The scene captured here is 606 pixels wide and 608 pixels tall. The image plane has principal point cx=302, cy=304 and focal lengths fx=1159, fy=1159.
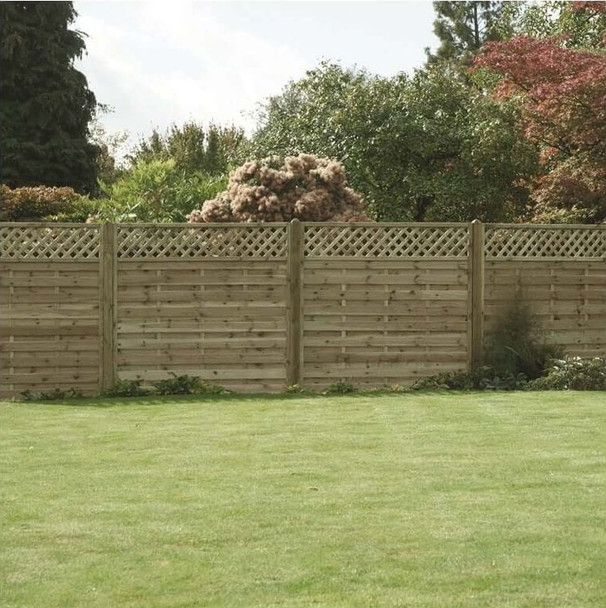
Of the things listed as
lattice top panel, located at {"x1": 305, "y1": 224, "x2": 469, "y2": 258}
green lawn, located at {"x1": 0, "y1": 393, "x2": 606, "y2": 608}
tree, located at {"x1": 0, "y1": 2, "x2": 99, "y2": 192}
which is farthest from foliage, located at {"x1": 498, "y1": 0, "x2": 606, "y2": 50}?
green lawn, located at {"x1": 0, "y1": 393, "x2": 606, "y2": 608}

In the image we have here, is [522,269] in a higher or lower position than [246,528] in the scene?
higher

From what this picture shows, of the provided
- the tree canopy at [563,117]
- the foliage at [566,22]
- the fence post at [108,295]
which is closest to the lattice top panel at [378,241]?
the fence post at [108,295]

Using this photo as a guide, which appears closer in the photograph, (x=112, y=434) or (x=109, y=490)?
(x=109, y=490)

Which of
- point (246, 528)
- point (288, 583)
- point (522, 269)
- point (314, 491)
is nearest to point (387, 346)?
point (522, 269)

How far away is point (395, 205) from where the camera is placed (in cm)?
1869

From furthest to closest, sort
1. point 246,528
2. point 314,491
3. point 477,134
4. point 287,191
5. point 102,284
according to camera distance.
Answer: point 477,134 < point 287,191 < point 102,284 < point 314,491 < point 246,528

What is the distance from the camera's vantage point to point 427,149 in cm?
1823

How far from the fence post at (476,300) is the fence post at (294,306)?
1.86 meters

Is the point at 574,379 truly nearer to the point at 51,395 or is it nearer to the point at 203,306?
the point at 203,306

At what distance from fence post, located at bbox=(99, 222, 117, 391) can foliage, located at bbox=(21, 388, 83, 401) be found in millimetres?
446

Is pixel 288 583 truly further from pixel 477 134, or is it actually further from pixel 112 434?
pixel 477 134

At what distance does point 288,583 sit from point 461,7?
35.0 m

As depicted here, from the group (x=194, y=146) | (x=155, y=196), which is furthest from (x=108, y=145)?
(x=155, y=196)

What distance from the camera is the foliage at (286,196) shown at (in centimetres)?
1396
